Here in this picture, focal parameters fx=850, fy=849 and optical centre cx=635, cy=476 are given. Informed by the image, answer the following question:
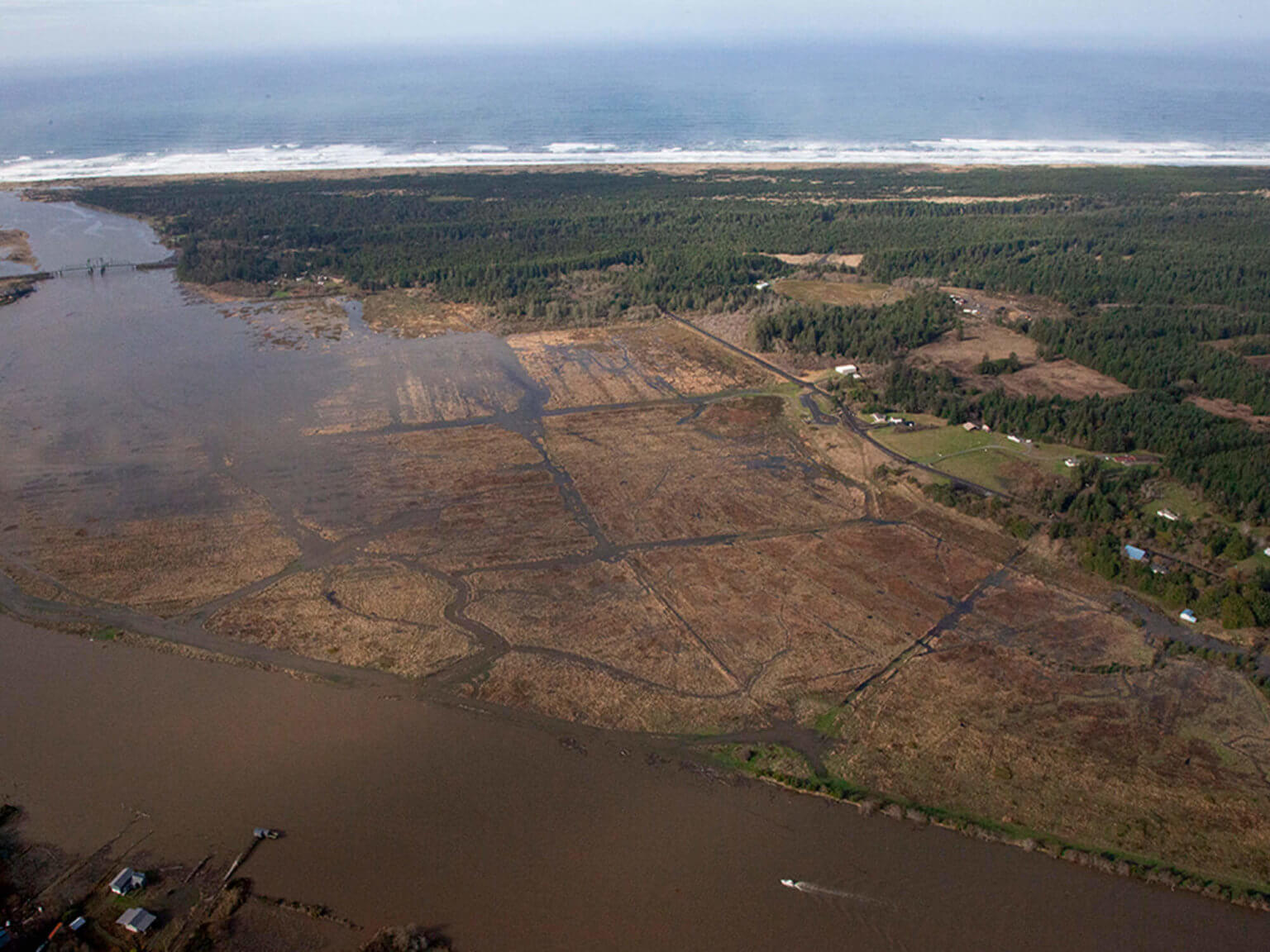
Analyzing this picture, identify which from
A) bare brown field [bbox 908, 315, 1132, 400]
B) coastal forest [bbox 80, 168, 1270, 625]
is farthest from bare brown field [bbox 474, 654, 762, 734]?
bare brown field [bbox 908, 315, 1132, 400]

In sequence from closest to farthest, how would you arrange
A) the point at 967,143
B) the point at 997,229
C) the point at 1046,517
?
the point at 1046,517
the point at 997,229
the point at 967,143

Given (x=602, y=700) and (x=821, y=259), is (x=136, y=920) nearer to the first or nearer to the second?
(x=602, y=700)

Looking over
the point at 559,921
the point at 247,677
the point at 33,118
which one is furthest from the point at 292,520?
the point at 33,118

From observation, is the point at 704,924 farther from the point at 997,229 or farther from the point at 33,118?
the point at 33,118

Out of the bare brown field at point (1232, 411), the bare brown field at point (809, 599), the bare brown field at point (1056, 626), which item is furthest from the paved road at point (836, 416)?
the bare brown field at point (1232, 411)

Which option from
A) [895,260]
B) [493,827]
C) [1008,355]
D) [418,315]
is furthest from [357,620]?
[895,260]

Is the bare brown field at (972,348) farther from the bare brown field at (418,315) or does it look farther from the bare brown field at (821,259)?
the bare brown field at (418,315)
